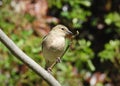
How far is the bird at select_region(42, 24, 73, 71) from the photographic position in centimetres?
212

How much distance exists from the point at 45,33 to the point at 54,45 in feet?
5.68

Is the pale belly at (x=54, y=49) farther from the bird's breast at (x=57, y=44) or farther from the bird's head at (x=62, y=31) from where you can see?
the bird's head at (x=62, y=31)

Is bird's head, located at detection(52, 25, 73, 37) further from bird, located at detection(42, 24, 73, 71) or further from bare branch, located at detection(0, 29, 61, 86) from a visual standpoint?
bare branch, located at detection(0, 29, 61, 86)

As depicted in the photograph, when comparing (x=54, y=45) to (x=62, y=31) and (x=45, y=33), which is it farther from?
(x=45, y=33)

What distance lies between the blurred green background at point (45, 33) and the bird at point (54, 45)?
121 cm

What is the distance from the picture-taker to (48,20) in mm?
4176

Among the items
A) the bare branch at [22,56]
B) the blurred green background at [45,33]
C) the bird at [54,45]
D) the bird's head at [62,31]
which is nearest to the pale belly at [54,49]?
the bird at [54,45]

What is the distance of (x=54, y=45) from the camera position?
7.36 feet

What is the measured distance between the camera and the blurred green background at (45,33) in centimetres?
390

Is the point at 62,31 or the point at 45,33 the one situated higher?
the point at 45,33

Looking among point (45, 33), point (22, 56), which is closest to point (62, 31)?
point (45, 33)

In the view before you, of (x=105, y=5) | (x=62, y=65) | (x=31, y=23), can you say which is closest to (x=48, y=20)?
(x=31, y=23)

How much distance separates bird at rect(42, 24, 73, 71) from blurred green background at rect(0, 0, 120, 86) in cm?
121

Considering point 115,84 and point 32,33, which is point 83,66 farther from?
point 32,33
